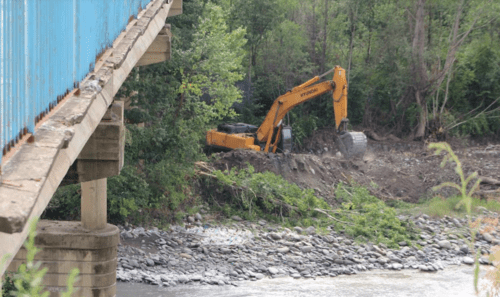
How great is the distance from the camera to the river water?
1153 centimetres

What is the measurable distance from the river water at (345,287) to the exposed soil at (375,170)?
610 cm

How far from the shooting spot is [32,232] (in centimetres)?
164

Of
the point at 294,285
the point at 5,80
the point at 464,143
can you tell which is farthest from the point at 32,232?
the point at 464,143

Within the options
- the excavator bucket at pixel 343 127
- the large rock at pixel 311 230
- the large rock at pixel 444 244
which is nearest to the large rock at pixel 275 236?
the large rock at pixel 311 230

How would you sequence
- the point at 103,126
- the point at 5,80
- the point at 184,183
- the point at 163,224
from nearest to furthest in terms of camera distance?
the point at 5,80, the point at 103,126, the point at 163,224, the point at 184,183

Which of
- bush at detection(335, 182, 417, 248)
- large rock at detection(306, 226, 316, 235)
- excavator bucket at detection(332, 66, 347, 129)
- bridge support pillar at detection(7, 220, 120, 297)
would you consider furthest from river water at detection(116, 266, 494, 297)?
excavator bucket at detection(332, 66, 347, 129)

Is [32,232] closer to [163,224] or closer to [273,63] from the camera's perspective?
[163,224]

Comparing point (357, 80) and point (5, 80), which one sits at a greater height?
point (357, 80)

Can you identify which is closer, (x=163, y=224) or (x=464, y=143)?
(x=163, y=224)

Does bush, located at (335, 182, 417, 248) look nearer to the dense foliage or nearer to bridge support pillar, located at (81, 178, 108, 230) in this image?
bridge support pillar, located at (81, 178, 108, 230)

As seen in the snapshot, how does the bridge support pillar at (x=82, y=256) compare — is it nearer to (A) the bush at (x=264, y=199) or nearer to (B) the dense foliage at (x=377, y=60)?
(A) the bush at (x=264, y=199)

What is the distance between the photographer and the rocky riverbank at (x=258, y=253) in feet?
42.2

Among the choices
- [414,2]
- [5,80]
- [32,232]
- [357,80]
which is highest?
[414,2]

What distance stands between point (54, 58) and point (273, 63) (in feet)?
98.9
